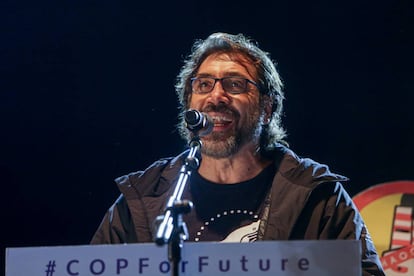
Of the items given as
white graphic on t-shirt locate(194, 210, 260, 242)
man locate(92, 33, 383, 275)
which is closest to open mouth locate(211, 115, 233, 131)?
man locate(92, 33, 383, 275)

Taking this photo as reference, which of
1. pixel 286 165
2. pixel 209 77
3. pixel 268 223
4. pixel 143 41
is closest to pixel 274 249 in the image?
pixel 268 223

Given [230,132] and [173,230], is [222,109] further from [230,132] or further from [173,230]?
[173,230]

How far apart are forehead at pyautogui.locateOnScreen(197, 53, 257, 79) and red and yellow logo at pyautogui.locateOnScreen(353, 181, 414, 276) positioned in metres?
0.94

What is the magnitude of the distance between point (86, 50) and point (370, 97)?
5.03ft

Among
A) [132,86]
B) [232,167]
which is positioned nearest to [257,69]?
[232,167]

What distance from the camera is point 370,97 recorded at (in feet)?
10.8

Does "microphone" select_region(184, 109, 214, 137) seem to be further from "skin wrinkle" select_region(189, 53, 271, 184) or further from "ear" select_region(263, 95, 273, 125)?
"ear" select_region(263, 95, 273, 125)

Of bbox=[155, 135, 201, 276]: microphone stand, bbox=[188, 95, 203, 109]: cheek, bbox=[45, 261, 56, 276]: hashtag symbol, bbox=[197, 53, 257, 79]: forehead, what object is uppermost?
bbox=[197, 53, 257, 79]: forehead

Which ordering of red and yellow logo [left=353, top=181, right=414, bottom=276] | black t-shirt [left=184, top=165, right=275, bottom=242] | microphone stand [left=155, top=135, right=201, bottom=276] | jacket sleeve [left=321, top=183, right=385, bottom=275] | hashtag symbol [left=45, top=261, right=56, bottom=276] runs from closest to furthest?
microphone stand [left=155, top=135, right=201, bottom=276] → hashtag symbol [left=45, top=261, right=56, bottom=276] → jacket sleeve [left=321, top=183, right=385, bottom=275] → black t-shirt [left=184, top=165, right=275, bottom=242] → red and yellow logo [left=353, top=181, right=414, bottom=276]

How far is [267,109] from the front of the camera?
286 centimetres

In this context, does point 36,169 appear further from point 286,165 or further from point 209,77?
point 286,165

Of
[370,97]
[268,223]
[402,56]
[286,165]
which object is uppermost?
[402,56]

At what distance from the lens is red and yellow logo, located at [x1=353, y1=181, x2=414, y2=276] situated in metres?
3.12

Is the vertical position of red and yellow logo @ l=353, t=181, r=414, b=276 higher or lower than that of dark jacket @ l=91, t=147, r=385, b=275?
lower
